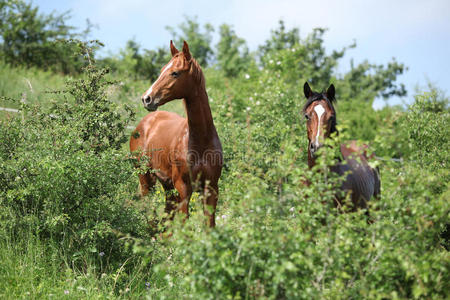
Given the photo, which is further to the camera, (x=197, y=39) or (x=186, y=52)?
(x=197, y=39)

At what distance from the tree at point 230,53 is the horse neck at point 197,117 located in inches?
1213

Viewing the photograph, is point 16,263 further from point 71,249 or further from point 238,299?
point 238,299

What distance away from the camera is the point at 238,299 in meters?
2.76

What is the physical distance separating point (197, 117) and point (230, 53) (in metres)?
34.5

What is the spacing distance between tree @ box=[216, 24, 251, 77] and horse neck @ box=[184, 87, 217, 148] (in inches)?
1213

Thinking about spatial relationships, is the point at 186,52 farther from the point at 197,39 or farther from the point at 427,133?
the point at 197,39

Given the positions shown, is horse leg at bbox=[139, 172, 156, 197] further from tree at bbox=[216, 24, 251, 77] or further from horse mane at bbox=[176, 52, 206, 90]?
tree at bbox=[216, 24, 251, 77]

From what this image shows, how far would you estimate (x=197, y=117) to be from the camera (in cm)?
460

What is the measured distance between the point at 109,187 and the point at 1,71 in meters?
13.7

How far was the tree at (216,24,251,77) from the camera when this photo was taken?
36.0 metres

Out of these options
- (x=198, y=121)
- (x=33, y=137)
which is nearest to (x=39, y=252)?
(x=33, y=137)

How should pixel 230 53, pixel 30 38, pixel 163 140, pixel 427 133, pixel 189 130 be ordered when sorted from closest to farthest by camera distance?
pixel 189 130 < pixel 163 140 < pixel 427 133 < pixel 30 38 < pixel 230 53

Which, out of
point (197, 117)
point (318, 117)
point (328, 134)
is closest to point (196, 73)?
point (197, 117)

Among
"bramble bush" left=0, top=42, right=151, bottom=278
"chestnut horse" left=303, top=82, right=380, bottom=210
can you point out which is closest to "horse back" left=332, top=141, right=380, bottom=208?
"chestnut horse" left=303, top=82, right=380, bottom=210
